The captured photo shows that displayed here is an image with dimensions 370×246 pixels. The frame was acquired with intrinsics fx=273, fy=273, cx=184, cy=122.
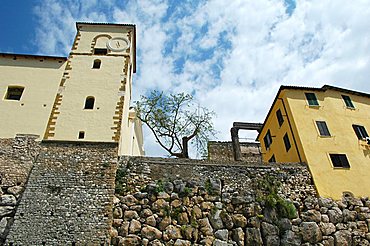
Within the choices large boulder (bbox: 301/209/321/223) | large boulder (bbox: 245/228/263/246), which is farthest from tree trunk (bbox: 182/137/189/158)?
large boulder (bbox: 301/209/321/223)

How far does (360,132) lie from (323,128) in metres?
2.48

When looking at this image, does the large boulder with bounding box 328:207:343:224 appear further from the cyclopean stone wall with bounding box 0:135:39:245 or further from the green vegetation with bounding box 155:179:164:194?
the cyclopean stone wall with bounding box 0:135:39:245

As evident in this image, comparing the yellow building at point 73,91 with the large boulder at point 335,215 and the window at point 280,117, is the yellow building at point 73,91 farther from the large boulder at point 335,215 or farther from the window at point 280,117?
the large boulder at point 335,215

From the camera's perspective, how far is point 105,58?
17500 mm

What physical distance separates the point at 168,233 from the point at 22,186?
23.0ft

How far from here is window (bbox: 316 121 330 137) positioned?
16.2 m

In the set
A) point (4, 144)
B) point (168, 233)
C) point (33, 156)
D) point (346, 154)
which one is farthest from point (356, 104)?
point (4, 144)

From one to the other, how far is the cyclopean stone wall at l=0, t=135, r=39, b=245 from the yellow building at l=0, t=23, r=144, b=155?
0.61 meters

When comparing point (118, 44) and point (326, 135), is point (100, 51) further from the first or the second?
point (326, 135)

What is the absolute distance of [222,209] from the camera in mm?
12883

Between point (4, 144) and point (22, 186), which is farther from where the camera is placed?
point (4, 144)

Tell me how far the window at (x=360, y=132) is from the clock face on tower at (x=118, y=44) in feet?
50.9

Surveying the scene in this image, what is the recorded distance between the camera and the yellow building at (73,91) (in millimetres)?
14250

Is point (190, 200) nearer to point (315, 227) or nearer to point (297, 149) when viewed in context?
point (315, 227)
